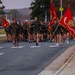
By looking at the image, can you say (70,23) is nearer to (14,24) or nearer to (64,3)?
(14,24)

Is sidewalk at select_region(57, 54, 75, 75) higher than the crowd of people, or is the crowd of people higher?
the crowd of people

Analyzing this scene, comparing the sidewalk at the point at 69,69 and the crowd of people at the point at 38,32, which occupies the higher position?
the crowd of people at the point at 38,32

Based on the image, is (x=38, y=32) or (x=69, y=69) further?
(x=38, y=32)

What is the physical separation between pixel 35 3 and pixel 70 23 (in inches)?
2503

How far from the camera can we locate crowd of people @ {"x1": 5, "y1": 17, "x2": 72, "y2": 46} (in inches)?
1030

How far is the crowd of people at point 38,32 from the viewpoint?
26172mm

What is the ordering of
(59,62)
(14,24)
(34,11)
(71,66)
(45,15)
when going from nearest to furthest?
(71,66) < (59,62) < (14,24) < (45,15) < (34,11)

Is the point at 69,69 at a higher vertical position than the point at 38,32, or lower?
lower

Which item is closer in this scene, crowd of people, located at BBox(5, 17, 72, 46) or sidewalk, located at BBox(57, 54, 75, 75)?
sidewalk, located at BBox(57, 54, 75, 75)

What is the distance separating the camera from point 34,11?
81.6 meters

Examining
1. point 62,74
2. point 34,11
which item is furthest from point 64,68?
point 34,11

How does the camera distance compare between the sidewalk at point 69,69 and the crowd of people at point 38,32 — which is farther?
the crowd of people at point 38,32

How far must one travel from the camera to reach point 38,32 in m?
26.4

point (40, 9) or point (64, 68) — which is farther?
point (40, 9)
